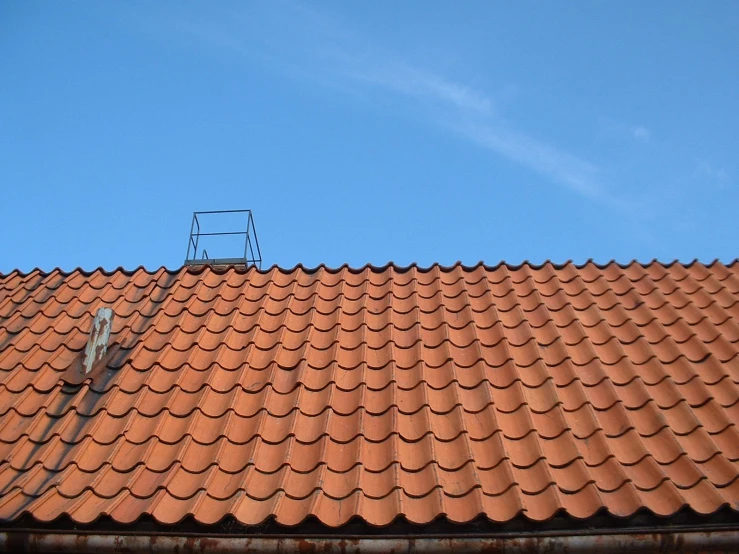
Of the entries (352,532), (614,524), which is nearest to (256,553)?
(352,532)

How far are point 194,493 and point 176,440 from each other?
0.66 metres

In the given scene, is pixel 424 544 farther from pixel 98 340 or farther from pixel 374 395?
pixel 98 340

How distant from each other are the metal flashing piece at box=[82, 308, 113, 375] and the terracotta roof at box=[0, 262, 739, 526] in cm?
12

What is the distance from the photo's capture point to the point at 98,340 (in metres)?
6.21

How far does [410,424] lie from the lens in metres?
5.22

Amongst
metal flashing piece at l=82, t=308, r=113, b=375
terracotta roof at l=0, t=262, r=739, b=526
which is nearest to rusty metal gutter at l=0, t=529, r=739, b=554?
terracotta roof at l=0, t=262, r=739, b=526

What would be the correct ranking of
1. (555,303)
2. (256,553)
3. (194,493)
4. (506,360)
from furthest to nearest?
(555,303) → (506,360) → (194,493) → (256,553)

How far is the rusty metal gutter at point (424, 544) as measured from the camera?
4098mm

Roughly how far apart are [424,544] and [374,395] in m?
1.61

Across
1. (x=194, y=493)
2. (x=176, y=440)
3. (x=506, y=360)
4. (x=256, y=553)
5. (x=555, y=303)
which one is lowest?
(x=256, y=553)

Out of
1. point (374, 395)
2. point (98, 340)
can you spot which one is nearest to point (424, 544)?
point (374, 395)

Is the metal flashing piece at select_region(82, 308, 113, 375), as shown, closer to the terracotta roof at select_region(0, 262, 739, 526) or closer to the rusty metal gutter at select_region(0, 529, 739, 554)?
the terracotta roof at select_region(0, 262, 739, 526)

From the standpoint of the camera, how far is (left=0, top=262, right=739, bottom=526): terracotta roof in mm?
4508

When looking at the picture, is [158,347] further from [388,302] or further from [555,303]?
[555,303]
